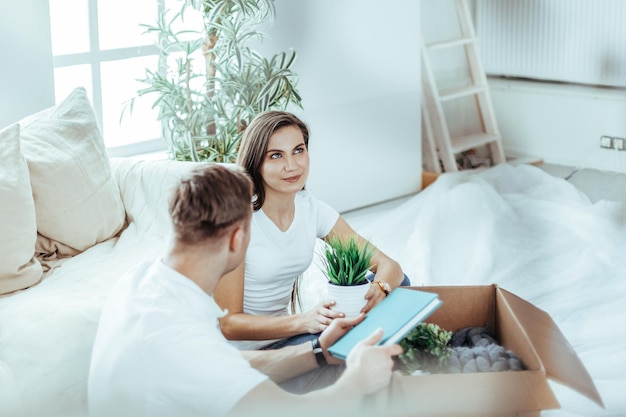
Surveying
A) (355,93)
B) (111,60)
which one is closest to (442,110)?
(355,93)

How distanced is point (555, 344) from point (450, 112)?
2019mm

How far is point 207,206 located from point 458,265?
3.47ft

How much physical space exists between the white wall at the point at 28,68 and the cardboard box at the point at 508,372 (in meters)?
0.83

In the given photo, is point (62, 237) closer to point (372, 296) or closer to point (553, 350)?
point (372, 296)

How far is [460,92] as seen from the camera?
2406 millimetres

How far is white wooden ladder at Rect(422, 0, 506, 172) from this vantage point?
7.81ft

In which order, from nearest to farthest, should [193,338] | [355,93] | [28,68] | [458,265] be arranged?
[193,338]
[28,68]
[458,265]
[355,93]

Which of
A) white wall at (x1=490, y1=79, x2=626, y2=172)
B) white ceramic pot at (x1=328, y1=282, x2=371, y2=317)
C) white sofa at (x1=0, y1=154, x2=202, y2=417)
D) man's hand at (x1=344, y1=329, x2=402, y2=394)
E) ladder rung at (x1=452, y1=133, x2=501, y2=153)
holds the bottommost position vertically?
white sofa at (x1=0, y1=154, x2=202, y2=417)

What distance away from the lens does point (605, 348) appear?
47.5 inches

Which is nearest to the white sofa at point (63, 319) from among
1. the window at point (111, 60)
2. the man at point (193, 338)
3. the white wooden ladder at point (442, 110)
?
the man at point (193, 338)

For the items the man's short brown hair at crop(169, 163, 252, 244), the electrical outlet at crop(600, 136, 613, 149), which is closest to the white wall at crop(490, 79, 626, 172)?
the electrical outlet at crop(600, 136, 613, 149)

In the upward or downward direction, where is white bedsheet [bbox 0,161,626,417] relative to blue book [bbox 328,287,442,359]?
downward

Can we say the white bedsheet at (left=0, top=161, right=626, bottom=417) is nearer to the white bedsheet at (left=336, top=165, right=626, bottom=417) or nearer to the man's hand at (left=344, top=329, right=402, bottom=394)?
the white bedsheet at (left=336, top=165, right=626, bottom=417)

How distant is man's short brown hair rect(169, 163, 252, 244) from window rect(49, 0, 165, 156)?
1025 mm
